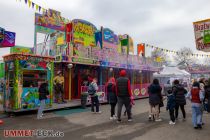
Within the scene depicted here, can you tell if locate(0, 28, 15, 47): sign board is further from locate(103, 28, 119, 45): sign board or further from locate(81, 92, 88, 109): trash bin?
locate(103, 28, 119, 45): sign board

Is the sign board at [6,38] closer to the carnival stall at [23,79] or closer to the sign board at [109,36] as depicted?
the carnival stall at [23,79]

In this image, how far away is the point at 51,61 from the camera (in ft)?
36.3

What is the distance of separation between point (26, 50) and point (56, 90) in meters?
5.49

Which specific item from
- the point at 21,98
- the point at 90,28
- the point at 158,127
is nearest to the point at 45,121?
the point at 21,98

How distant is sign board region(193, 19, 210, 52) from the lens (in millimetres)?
7715

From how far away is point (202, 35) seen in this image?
7.96m

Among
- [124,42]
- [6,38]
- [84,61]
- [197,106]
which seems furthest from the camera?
[124,42]

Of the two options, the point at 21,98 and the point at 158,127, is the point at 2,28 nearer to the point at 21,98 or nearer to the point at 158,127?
the point at 21,98

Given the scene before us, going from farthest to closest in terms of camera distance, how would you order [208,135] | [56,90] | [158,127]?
[56,90] < [158,127] < [208,135]

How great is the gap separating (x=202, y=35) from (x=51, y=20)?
12056 mm

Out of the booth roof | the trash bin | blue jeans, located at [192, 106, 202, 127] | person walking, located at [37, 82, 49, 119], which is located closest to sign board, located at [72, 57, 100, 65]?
the trash bin

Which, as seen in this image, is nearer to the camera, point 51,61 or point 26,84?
point 26,84

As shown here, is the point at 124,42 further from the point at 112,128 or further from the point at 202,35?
the point at 112,128

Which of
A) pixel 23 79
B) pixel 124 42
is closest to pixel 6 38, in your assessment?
pixel 23 79
